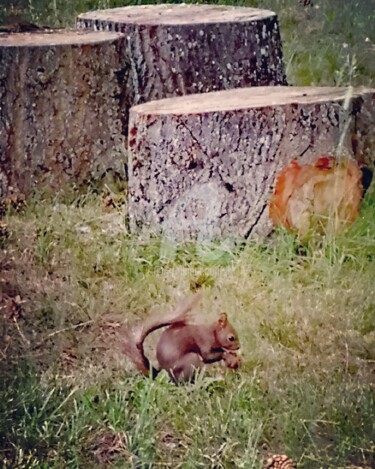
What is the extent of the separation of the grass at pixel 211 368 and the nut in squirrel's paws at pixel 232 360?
0.05ft

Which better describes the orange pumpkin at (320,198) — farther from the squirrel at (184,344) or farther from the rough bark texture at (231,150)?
the squirrel at (184,344)

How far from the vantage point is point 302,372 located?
4.46 feet

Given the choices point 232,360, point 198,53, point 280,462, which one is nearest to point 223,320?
point 232,360

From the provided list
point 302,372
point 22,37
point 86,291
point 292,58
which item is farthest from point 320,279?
point 22,37

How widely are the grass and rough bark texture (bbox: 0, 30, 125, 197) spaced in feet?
1.72

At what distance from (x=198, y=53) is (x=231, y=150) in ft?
1.79

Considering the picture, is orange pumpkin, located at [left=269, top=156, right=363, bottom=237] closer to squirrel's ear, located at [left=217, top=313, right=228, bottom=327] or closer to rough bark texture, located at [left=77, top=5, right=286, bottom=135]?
squirrel's ear, located at [left=217, top=313, right=228, bottom=327]

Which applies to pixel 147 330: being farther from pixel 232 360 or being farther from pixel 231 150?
pixel 231 150

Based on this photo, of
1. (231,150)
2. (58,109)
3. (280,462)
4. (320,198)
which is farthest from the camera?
(58,109)

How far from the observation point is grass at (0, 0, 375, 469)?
1.30 meters

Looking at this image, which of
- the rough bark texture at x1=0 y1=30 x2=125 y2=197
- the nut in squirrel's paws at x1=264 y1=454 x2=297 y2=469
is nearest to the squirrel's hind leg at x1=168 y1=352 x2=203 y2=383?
the nut in squirrel's paws at x1=264 y1=454 x2=297 y2=469

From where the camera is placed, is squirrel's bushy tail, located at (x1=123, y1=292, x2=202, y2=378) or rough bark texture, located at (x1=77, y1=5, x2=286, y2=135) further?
rough bark texture, located at (x1=77, y1=5, x2=286, y2=135)

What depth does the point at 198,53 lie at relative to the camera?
96.3 inches

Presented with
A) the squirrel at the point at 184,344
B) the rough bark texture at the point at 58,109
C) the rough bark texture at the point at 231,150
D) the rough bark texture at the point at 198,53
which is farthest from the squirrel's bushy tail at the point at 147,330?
the rough bark texture at the point at 198,53
